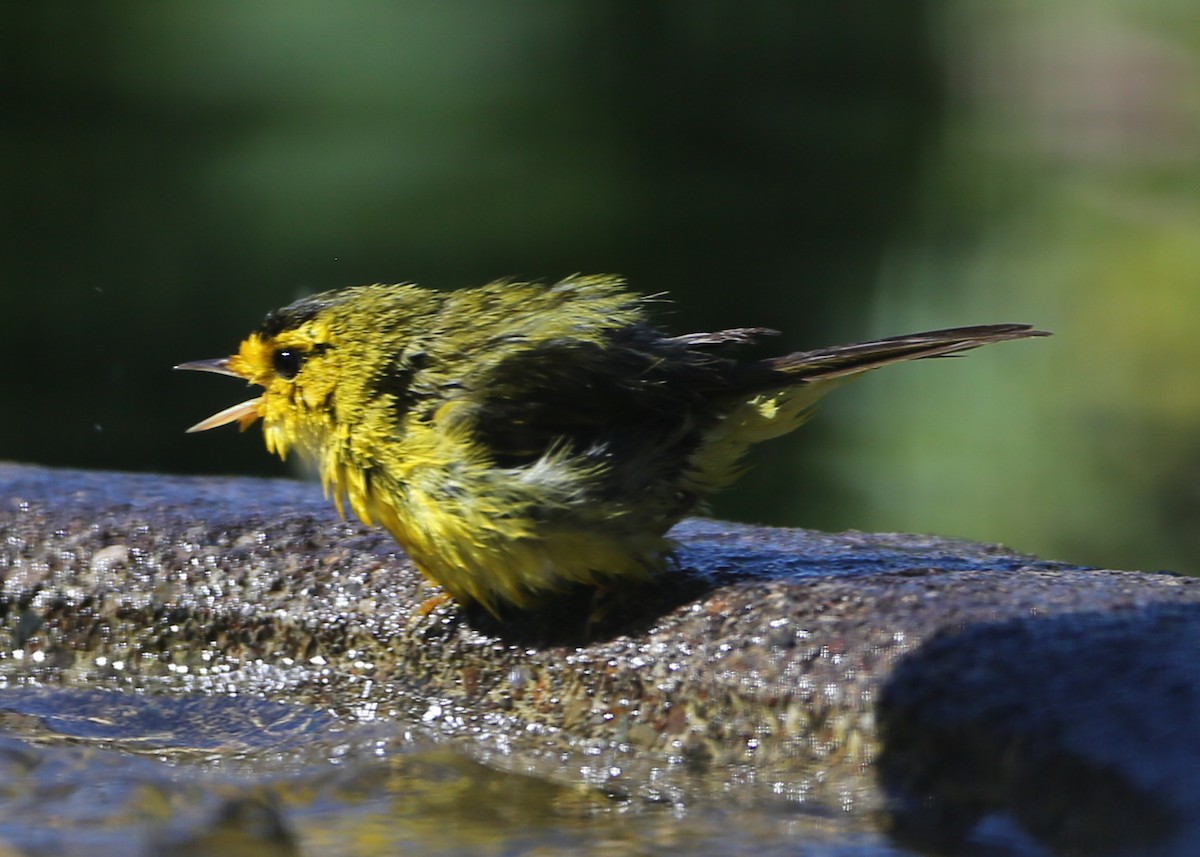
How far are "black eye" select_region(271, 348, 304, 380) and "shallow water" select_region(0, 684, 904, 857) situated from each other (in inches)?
29.0

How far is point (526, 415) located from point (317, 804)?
0.89 m

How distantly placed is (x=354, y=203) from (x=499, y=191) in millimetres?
732

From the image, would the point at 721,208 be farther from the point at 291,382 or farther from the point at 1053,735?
the point at 1053,735

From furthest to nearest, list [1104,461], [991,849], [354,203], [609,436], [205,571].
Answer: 1. [354,203]
2. [1104,461]
3. [205,571]
4. [609,436]
5. [991,849]

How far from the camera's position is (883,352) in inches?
122

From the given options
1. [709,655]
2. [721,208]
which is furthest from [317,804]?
[721,208]

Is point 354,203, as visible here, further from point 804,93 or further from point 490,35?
point 804,93

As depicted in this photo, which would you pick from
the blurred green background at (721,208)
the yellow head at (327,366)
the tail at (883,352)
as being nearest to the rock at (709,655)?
the yellow head at (327,366)

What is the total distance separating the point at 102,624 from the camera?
3.34 m

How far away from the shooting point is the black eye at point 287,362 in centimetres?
329

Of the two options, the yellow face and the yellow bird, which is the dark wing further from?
the yellow face

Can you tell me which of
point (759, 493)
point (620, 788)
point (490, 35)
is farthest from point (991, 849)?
point (490, 35)

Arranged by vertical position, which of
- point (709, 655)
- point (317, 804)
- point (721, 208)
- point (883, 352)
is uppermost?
point (721, 208)

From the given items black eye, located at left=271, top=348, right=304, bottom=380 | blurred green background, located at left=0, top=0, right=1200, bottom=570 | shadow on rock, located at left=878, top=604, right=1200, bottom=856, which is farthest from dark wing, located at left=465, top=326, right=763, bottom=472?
blurred green background, located at left=0, top=0, right=1200, bottom=570
